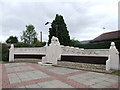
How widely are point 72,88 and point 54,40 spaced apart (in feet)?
25.1

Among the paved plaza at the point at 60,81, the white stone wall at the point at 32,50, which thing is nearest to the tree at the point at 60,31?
the white stone wall at the point at 32,50

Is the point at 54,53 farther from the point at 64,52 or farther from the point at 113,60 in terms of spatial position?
the point at 113,60

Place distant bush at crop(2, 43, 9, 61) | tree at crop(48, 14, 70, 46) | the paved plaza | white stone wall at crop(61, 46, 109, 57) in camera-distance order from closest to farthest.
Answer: the paved plaza < white stone wall at crop(61, 46, 109, 57) < distant bush at crop(2, 43, 9, 61) < tree at crop(48, 14, 70, 46)

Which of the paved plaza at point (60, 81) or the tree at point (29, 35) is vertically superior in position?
the tree at point (29, 35)

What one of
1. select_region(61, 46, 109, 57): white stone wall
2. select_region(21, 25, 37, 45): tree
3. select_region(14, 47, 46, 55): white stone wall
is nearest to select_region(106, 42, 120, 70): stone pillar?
select_region(61, 46, 109, 57): white stone wall

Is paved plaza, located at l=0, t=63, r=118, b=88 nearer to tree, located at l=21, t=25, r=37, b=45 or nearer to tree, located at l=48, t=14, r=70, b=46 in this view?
tree, located at l=48, t=14, r=70, b=46

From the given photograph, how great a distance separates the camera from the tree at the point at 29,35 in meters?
33.6

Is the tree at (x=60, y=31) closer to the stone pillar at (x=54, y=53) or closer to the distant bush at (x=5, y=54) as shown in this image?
the distant bush at (x=5, y=54)

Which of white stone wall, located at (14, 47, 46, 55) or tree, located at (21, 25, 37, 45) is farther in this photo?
tree, located at (21, 25, 37, 45)

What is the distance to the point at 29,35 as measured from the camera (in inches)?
1350

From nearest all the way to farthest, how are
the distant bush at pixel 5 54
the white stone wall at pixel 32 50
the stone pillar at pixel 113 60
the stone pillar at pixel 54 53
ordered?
the stone pillar at pixel 113 60
the stone pillar at pixel 54 53
the white stone wall at pixel 32 50
the distant bush at pixel 5 54

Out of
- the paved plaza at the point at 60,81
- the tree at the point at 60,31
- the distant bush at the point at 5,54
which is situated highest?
the tree at the point at 60,31

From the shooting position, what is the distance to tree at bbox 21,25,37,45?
33.6 m

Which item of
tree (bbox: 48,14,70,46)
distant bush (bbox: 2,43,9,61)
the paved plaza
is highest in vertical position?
tree (bbox: 48,14,70,46)
